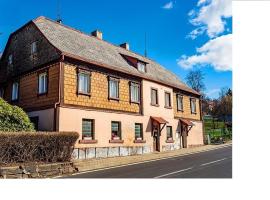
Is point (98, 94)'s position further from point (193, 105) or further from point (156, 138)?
point (193, 105)

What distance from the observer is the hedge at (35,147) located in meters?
13.7

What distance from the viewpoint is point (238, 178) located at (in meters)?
10.8

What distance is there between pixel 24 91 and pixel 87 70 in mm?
5264

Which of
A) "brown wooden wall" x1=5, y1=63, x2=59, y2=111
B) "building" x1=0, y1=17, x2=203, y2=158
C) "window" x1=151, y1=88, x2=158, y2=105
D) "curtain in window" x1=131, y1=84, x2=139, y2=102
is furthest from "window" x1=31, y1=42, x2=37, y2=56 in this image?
"window" x1=151, y1=88, x2=158, y2=105

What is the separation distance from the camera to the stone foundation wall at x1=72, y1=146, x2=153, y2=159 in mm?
19500

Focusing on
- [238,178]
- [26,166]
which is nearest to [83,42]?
[26,166]

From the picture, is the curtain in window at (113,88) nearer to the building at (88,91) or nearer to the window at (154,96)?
the building at (88,91)

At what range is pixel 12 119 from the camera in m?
17.1

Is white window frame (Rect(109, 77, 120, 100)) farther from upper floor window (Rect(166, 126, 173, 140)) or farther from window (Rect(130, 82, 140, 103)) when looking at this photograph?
upper floor window (Rect(166, 126, 173, 140))

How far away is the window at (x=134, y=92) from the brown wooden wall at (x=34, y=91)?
285 inches

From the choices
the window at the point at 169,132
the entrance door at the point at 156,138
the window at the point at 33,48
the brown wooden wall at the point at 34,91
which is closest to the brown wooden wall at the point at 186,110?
the window at the point at 169,132

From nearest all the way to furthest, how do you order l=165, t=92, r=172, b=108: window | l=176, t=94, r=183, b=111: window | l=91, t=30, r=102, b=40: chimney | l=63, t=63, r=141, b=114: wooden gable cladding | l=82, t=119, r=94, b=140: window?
l=63, t=63, r=141, b=114: wooden gable cladding
l=82, t=119, r=94, b=140: window
l=165, t=92, r=172, b=108: window
l=91, t=30, r=102, b=40: chimney
l=176, t=94, r=183, b=111: window

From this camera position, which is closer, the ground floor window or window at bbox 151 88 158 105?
the ground floor window

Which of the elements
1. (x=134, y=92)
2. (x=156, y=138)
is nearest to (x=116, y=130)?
(x=134, y=92)
